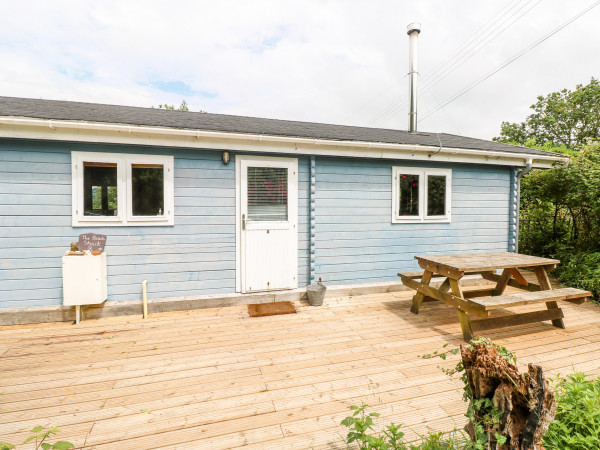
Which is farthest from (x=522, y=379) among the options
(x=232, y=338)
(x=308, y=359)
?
(x=232, y=338)

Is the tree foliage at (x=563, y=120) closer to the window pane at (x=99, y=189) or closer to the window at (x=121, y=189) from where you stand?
the window at (x=121, y=189)

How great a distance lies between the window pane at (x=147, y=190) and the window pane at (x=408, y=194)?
12.8 ft

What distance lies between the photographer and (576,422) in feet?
5.24

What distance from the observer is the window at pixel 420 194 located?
545cm

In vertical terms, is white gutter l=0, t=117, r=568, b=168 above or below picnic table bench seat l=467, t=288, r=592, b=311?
above

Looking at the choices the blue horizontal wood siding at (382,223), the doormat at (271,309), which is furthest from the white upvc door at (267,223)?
the blue horizontal wood siding at (382,223)

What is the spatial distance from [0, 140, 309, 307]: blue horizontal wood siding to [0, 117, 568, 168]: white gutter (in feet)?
0.75

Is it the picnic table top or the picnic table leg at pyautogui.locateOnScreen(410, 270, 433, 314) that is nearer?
the picnic table top

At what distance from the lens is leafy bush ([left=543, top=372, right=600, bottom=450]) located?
1.51m

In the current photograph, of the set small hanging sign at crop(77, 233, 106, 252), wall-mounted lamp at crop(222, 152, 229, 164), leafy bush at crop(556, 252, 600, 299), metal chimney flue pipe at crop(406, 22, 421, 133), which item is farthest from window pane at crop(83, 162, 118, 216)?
leafy bush at crop(556, 252, 600, 299)

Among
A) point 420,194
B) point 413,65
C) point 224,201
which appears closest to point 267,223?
point 224,201

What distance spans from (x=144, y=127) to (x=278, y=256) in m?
2.57

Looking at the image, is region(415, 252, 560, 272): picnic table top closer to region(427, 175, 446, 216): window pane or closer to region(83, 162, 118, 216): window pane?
region(427, 175, 446, 216): window pane

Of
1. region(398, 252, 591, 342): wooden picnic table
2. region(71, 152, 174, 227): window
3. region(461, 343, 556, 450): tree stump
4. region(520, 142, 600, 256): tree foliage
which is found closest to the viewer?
region(461, 343, 556, 450): tree stump
